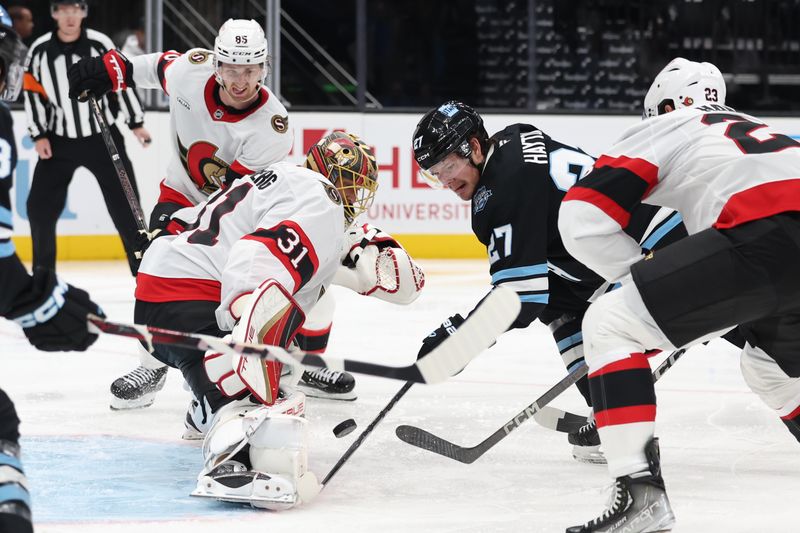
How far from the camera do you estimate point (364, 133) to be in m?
7.33

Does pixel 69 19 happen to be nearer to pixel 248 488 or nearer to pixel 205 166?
pixel 205 166

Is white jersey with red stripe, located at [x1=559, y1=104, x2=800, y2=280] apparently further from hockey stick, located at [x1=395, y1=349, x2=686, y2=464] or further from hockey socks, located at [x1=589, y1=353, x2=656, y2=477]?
hockey stick, located at [x1=395, y1=349, x2=686, y2=464]

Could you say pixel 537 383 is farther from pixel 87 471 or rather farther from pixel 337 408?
pixel 87 471

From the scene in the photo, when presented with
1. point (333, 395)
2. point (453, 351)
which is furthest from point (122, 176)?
point (453, 351)

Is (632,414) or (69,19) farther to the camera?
(69,19)

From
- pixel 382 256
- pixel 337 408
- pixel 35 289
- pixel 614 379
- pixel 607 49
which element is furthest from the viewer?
pixel 607 49

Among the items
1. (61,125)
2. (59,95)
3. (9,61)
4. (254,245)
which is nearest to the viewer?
(9,61)

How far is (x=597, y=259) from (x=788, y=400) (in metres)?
0.67

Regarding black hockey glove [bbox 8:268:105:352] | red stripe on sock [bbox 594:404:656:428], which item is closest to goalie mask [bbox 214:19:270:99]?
black hockey glove [bbox 8:268:105:352]

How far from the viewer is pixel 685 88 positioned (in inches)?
121

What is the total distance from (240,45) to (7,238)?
1727 millimetres

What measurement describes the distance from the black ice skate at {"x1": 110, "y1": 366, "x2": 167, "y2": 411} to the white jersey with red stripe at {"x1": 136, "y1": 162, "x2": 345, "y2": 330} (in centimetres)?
65

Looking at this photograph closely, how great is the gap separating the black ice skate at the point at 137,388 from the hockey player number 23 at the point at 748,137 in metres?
1.86

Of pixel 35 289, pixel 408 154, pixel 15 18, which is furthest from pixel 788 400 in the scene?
pixel 15 18
